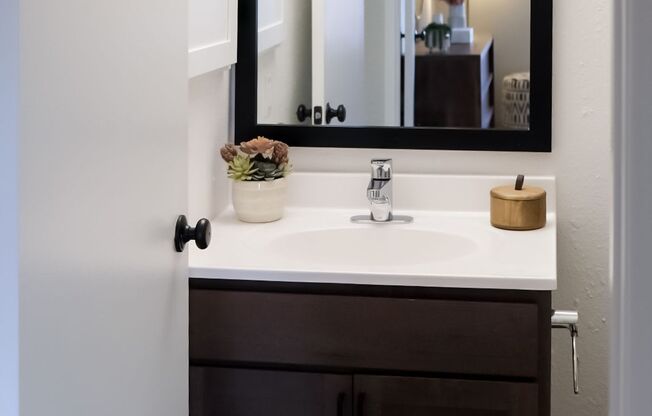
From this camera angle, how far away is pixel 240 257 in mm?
1656

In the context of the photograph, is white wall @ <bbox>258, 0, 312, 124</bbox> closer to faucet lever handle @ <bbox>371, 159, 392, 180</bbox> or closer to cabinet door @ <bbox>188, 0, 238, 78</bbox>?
cabinet door @ <bbox>188, 0, 238, 78</bbox>

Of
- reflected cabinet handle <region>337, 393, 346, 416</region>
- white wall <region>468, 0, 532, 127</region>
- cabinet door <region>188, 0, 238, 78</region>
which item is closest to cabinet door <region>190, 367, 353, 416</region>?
reflected cabinet handle <region>337, 393, 346, 416</region>

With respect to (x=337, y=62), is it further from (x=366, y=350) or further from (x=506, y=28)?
(x=366, y=350)

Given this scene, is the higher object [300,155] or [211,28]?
[211,28]

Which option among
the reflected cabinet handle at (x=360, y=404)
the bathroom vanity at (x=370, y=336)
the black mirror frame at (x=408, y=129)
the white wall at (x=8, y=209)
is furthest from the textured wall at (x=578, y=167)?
the white wall at (x=8, y=209)

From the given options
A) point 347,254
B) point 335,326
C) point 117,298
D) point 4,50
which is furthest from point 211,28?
point 4,50

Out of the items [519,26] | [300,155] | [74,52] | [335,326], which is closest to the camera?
[74,52]

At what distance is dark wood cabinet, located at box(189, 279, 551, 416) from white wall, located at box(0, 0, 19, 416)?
0.79 meters

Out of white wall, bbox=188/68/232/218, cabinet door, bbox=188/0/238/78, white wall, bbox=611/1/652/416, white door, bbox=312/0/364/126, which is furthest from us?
white door, bbox=312/0/364/126

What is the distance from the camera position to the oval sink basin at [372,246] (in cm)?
186

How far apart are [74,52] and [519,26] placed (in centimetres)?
128

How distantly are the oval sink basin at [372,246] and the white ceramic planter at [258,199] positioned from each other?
10 centimetres

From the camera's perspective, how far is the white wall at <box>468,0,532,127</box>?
6.42 feet

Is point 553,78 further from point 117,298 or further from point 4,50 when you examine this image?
point 4,50
